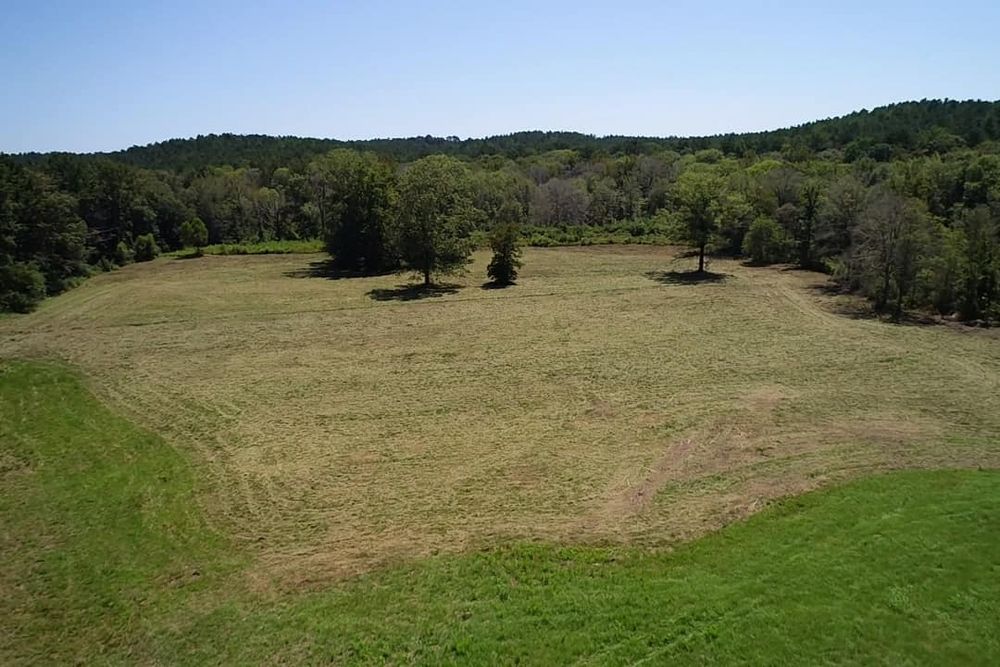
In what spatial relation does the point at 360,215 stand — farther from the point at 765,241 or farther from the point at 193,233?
the point at 765,241

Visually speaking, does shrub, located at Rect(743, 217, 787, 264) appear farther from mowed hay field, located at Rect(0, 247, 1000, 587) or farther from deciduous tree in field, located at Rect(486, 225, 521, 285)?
deciduous tree in field, located at Rect(486, 225, 521, 285)

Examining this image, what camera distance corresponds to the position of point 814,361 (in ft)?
104

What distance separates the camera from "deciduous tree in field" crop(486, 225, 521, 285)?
54.8 metres

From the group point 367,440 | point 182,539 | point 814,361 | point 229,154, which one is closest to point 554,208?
point 814,361

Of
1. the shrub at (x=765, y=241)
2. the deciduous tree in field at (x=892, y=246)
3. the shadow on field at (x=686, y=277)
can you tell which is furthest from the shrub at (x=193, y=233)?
the deciduous tree in field at (x=892, y=246)

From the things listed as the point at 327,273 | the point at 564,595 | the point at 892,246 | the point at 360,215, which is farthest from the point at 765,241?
the point at 564,595

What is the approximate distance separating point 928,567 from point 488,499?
36.4 ft

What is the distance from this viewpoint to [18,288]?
4734cm

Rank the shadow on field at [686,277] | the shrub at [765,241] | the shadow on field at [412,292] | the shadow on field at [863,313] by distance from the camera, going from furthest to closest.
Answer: the shrub at [765,241], the shadow on field at [686,277], the shadow on field at [412,292], the shadow on field at [863,313]

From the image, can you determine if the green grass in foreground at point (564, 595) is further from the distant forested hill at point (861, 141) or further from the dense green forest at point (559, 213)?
the distant forested hill at point (861, 141)

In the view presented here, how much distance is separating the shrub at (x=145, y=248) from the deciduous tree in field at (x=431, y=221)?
35.8m

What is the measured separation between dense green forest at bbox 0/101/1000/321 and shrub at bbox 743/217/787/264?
11 cm

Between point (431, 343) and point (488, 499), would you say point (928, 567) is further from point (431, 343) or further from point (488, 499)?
point (431, 343)

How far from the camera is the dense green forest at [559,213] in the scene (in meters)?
40.9
